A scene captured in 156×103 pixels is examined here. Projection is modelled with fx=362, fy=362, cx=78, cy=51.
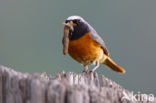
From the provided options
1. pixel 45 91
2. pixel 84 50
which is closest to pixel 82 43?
pixel 84 50

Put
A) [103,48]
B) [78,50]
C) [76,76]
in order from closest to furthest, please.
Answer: [76,76] → [78,50] → [103,48]

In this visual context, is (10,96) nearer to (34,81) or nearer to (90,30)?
(34,81)

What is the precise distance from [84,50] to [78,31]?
0.26 metres

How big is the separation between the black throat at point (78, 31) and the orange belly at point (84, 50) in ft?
0.13

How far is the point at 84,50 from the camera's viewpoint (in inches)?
174

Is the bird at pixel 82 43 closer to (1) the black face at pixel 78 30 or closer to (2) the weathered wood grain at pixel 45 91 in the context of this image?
(1) the black face at pixel 78 30

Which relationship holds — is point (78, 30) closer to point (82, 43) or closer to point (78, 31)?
point (78, 31)

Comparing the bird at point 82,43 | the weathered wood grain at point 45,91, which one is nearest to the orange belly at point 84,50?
the bird at point 82,43

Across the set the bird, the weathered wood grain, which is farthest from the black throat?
the weathered wood grain

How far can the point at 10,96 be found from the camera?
177 cm

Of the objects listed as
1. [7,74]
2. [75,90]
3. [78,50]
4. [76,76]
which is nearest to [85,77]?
[76,76]

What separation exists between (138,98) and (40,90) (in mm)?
753

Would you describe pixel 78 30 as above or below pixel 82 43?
above

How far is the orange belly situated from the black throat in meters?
Answer: 0.04
